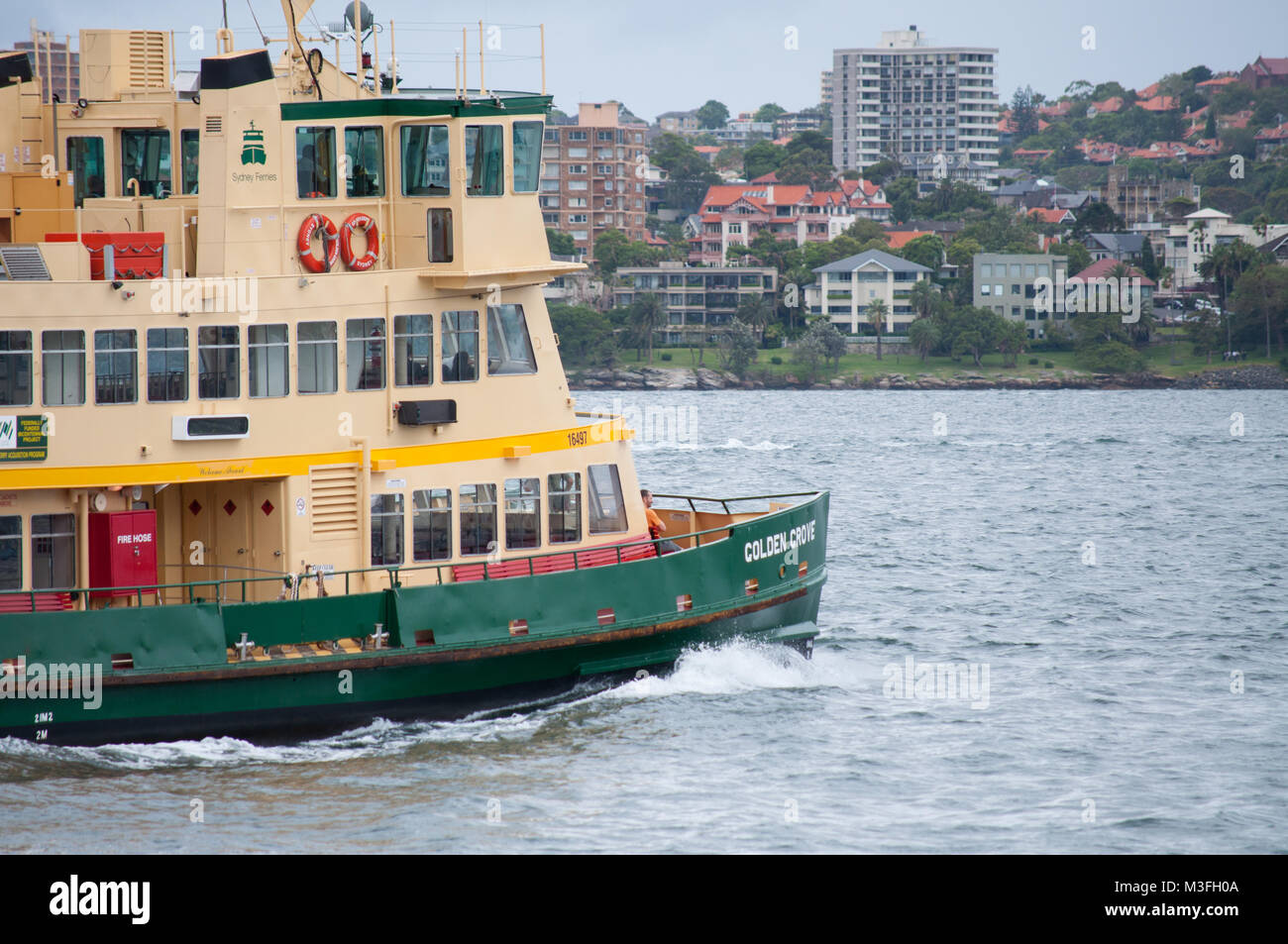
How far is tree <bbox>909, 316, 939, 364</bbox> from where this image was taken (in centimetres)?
12675

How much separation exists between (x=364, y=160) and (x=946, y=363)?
370 ft

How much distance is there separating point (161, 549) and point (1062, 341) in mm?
119363

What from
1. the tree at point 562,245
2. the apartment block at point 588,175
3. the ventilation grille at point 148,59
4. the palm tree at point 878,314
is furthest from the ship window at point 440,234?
the apartment block at point 588,175

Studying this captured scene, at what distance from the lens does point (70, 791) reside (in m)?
16.5

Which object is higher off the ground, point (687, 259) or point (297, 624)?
point (687, 259)

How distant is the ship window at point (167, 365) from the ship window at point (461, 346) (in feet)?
10.3

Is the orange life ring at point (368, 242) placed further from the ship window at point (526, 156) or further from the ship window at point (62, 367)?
the ship window at point (62, 367)

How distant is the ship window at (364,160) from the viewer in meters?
19.1

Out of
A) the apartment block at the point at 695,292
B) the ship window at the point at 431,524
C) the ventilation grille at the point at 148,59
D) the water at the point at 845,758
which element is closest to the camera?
the water at the point at 845,758
